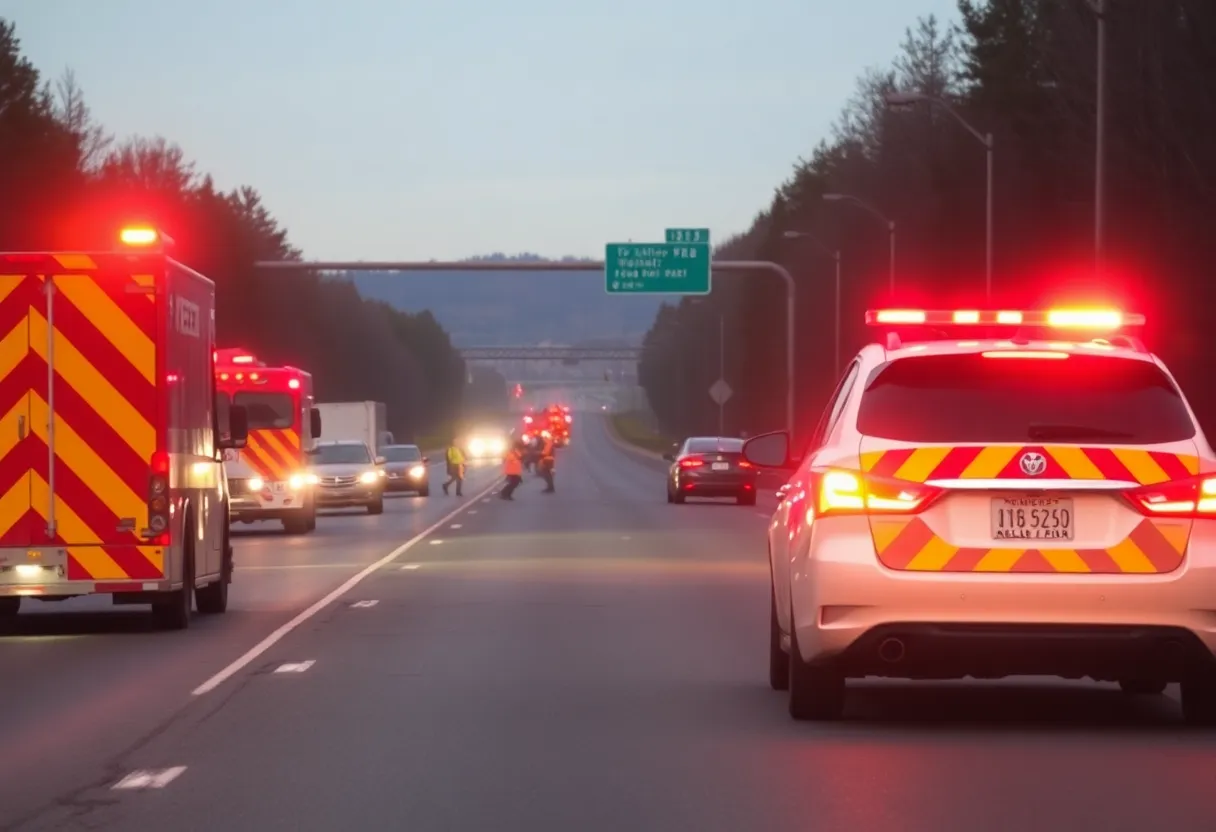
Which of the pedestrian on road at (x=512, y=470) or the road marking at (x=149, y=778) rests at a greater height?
the road marking at (x=149, y=778)

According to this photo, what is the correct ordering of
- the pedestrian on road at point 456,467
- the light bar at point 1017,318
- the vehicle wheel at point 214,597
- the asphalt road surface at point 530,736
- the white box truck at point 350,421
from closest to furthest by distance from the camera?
1. the asphalt road surface at point 530,736
2. the light bar at point 1017,318
3. the vehicle wheel at point 214,597
4. the white box truck at point 350,421
5. the pedestrian on road at point 456,467

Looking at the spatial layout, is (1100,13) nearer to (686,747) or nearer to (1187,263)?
(686,747)

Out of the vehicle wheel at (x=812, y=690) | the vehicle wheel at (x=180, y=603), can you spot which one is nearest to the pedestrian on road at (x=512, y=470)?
the vehicle wheel at (x=180, y=603)

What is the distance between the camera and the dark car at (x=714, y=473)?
174ft

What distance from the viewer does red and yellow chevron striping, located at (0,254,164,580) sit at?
60.6 ft

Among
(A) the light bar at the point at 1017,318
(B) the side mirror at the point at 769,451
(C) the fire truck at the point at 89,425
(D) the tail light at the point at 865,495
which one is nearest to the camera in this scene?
(D) the tail light at the point at 865,495

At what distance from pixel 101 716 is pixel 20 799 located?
3.07m

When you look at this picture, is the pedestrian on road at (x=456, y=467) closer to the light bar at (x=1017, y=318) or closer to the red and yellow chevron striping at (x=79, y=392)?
the red and yellow chevron striping at (x=79, y=392)

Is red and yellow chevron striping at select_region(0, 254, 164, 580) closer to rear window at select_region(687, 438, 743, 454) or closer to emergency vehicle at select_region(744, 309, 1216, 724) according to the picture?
emergency vehicle at select_region(744, 309, 1216, 724)

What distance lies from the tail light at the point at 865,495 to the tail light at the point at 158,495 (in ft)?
25.9

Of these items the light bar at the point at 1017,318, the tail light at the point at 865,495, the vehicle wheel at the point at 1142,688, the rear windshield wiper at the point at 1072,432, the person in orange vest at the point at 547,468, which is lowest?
the person in orange vest at the point at 547,468

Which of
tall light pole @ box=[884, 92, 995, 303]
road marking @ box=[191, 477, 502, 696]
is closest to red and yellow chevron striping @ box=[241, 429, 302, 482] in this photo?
road marking @ box=[191, 477, 502, 696]

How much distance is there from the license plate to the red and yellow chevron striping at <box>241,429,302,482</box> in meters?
29.1

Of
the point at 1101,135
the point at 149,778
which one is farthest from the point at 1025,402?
the point at 1101,135
